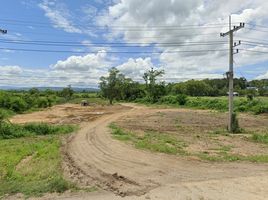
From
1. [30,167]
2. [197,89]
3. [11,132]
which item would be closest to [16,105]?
[11,132]

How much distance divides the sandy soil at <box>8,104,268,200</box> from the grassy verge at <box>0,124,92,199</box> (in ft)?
1.62

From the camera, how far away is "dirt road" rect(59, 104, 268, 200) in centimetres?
838

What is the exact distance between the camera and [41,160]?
519 inches

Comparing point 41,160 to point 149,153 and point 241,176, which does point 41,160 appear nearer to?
point 149,153

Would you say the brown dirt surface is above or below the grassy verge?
below

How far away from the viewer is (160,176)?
10062mm

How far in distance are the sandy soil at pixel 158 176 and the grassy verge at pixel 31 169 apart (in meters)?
0.49

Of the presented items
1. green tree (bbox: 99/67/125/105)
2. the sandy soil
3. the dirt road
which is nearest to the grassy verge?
the sandy soil

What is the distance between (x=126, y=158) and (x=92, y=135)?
25.4ft

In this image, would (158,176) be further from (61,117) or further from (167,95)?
(167,95)

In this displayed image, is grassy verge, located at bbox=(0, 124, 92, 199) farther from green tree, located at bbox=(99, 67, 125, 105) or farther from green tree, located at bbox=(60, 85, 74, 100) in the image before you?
green tree, located at bbox=(60, 85, 74, 100)

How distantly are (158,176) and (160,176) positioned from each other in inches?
2.3

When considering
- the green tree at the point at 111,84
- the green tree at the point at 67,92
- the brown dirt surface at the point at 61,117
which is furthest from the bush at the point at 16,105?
the green tree at the point at 67,92

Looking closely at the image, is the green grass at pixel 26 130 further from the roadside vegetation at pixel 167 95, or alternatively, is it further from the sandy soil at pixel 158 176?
the roadside vegetation at pixel 167 95
